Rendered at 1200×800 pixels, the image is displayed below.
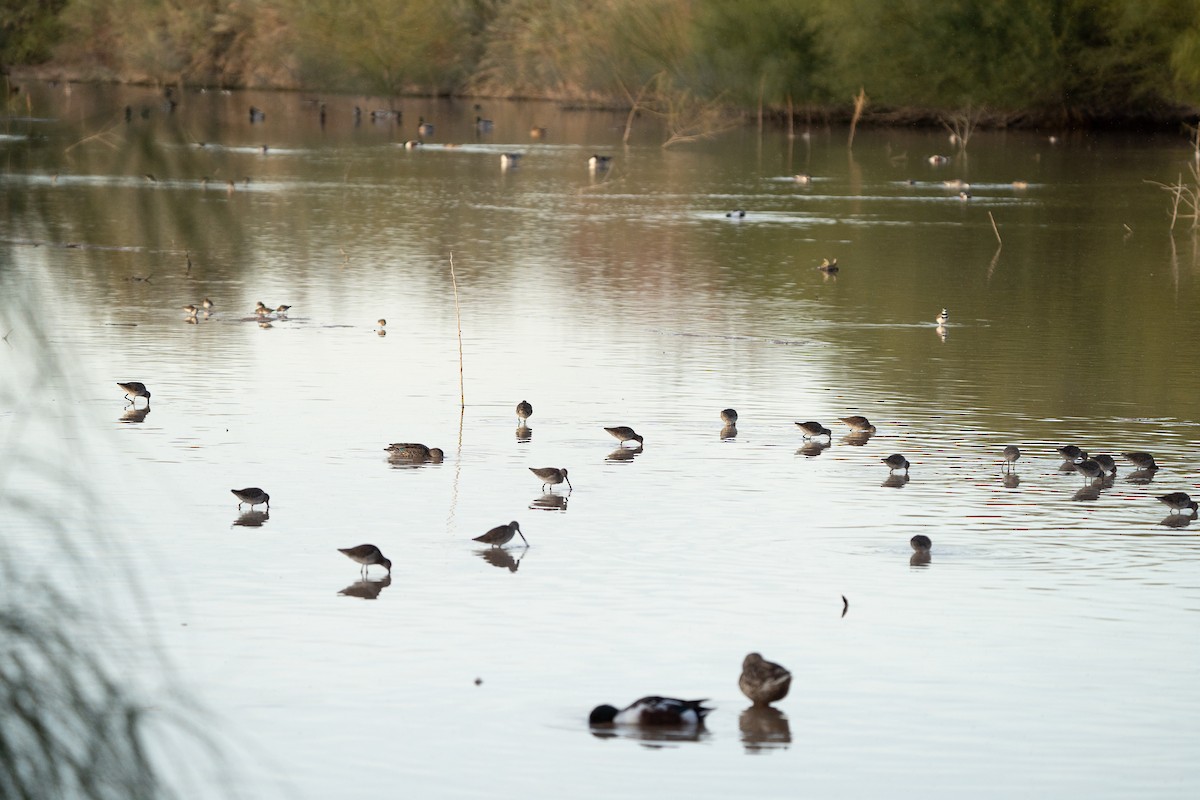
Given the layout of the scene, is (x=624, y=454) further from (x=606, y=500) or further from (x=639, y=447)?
(x=606, y=500)

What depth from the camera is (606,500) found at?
12602 millimetres

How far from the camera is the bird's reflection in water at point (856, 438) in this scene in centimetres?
1469

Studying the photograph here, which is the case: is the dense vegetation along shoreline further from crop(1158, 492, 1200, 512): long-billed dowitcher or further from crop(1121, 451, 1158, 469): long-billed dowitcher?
crop(1158, 492, 1200, 512): long-billed dowitcher

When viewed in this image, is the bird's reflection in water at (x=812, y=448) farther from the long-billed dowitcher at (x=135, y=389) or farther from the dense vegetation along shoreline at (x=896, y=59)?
the dense vegetation along shoreline at (x=896, y=59)

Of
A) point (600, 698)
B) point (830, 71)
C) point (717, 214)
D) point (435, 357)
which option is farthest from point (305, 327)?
point (830, 71)

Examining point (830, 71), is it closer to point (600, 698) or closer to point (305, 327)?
point (305, 327)

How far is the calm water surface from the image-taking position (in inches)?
285

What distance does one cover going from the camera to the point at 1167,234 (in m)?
33.5

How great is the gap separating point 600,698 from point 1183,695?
2643 mm

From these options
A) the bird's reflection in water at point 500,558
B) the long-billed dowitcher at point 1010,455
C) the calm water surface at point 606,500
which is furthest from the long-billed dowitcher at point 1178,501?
the bird's reflection in water at point 500,558

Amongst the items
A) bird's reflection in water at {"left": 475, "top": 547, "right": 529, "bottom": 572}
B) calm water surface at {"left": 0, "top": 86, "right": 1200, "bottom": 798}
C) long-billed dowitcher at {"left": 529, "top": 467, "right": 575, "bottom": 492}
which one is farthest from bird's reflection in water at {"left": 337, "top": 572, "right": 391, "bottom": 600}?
long-billed dowitcher at {"left": 529, "top": 467, "right": 575, "bottom": 492}

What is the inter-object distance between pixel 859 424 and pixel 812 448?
632 millimetres

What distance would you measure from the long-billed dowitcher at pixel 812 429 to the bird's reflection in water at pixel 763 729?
21.0 ft

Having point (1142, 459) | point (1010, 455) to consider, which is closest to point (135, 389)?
point (1010, 455)
